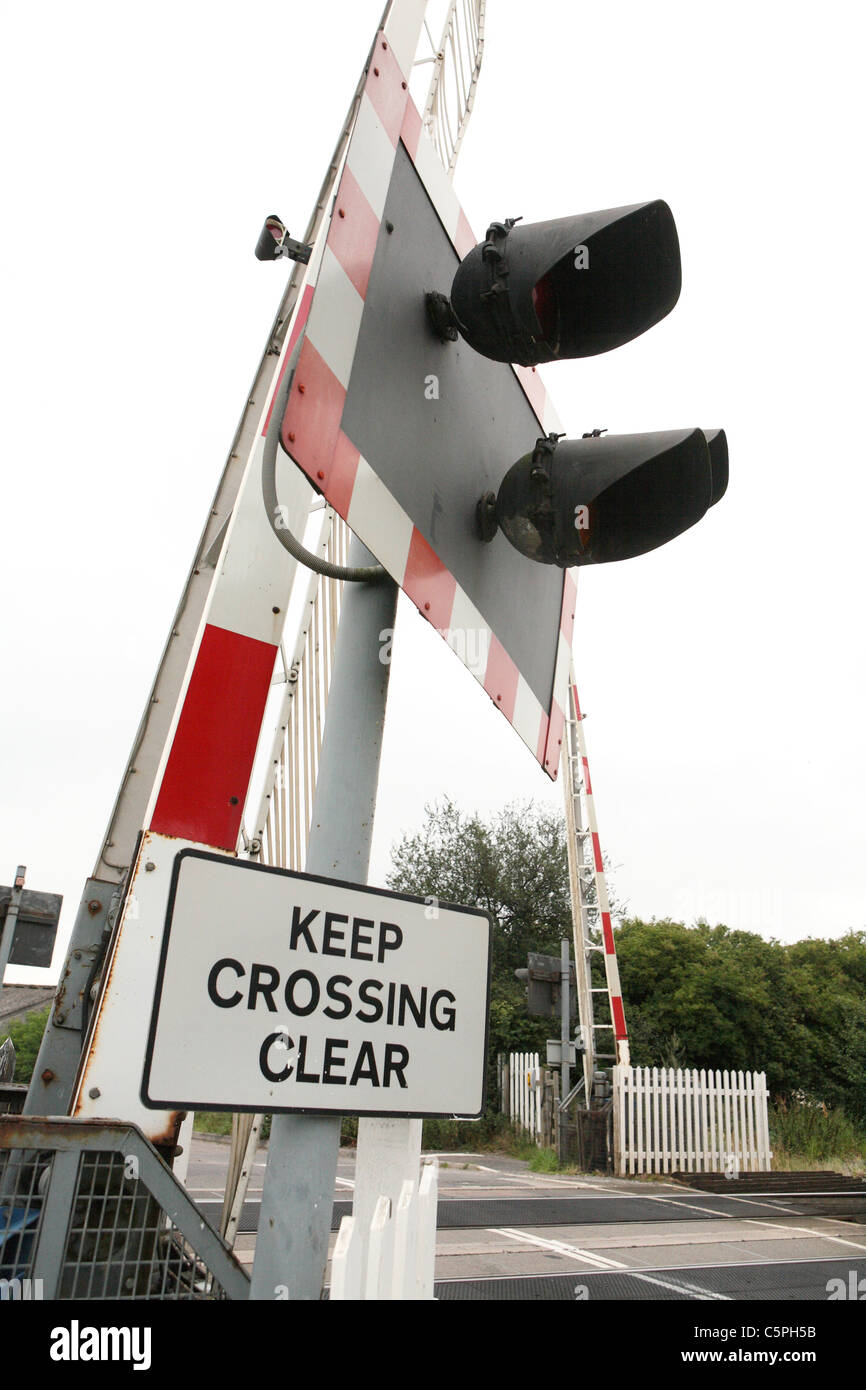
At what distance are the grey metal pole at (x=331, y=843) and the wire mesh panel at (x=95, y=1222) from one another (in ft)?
0.54

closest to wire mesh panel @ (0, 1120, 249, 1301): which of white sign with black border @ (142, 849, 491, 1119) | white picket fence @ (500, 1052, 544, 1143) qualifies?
white sign with black border @ (142, 849, 491, 1119)

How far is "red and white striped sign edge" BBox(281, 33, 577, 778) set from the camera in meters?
1.50

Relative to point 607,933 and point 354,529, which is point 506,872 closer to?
point 607,933

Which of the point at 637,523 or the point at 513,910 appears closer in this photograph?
the point at 637,523

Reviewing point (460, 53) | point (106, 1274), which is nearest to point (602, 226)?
point (106, 1274)

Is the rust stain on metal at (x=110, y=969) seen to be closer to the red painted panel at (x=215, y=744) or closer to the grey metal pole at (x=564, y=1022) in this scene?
the red painted panel at (x=215, y=744)

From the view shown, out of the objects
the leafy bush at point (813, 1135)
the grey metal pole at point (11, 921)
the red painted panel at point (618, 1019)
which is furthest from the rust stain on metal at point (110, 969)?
the leafy bush at point (813, 1135)

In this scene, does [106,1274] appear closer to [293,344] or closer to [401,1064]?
[401,1064]

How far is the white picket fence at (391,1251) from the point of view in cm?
176

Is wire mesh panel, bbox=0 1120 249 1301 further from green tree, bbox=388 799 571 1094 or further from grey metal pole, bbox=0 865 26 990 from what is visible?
green tree, bbox=388 799 571 1094

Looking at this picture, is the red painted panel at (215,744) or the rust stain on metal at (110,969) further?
the red painted panel at (215,744)

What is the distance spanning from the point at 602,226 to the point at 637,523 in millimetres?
531
